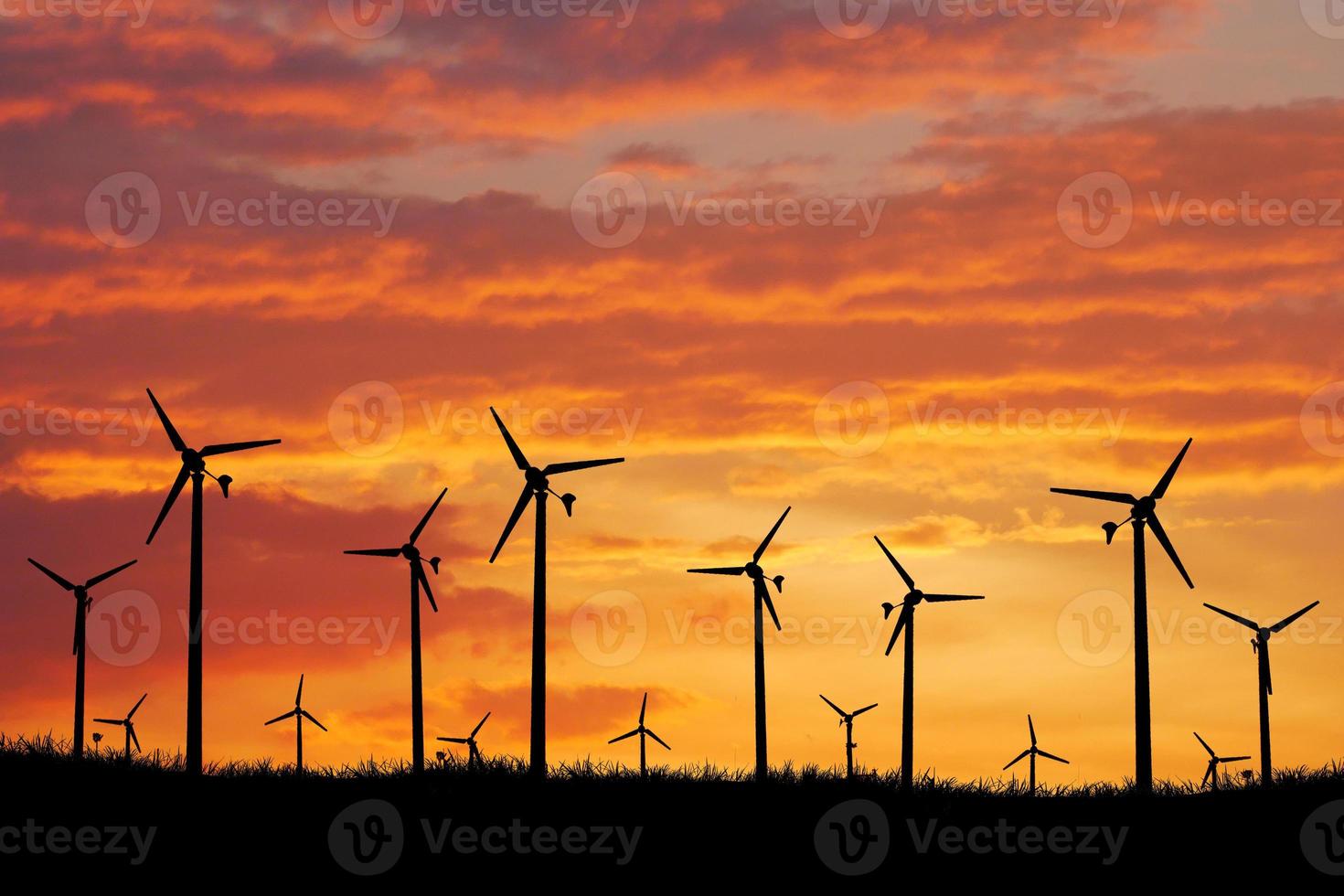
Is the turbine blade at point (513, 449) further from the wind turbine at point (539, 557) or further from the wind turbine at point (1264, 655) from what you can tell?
the wind turbine at point (1264, 655)

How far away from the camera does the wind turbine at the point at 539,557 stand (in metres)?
74.6

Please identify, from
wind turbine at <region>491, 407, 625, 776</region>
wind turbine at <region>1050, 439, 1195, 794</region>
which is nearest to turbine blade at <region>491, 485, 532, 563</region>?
wind turbine at <region>491, 407, 625, 776</region>

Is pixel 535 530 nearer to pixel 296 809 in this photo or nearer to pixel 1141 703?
pixel 296 809

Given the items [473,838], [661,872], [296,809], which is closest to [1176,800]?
[661,872]

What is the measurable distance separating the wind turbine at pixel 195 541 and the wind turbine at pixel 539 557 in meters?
11.3

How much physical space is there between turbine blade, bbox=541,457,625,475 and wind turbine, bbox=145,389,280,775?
12.5 metres

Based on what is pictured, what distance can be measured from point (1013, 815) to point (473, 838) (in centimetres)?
2128

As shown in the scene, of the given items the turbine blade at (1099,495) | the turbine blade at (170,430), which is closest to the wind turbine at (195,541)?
the turbine blade at (170,430)

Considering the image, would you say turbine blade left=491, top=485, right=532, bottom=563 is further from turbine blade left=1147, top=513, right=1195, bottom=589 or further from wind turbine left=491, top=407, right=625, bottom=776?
turbine blade left=1147, top=513, right=1195, bottom=589

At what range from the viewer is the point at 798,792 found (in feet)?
238

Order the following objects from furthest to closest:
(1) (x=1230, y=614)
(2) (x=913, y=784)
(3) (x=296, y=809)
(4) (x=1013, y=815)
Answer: (1) (x=1230, y=614)
(2) (x=913, y=784)
(4) (x=1013, y=815)
(3) (x=296, y=809)

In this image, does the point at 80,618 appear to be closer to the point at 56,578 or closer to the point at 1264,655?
the point at 56,578

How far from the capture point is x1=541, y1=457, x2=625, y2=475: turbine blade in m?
84.7

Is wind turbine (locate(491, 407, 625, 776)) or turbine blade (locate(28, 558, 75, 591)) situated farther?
turbine blade (locate(28, 558, 75, 591))
